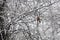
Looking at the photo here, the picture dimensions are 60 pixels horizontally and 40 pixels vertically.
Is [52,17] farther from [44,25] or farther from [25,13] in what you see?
[25,13]

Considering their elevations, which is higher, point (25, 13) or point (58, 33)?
point (25, 13)

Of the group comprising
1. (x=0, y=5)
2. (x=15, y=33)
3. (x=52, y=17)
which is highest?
(x=0, y=5)

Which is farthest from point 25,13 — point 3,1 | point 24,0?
point 3,1

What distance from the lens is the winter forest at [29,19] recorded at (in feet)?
6.58

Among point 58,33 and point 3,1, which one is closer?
point 58,33

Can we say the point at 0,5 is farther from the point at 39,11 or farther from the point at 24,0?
the point at 39,11

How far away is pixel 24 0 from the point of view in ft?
6.95

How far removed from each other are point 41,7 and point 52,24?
8.8 inches

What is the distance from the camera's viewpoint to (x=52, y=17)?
2.01 metres

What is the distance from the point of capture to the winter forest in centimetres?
201

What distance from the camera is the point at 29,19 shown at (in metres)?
2.07

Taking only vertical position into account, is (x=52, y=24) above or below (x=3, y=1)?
below

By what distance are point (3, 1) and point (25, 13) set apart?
30 centimetres

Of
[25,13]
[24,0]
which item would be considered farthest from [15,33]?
[24,0]
